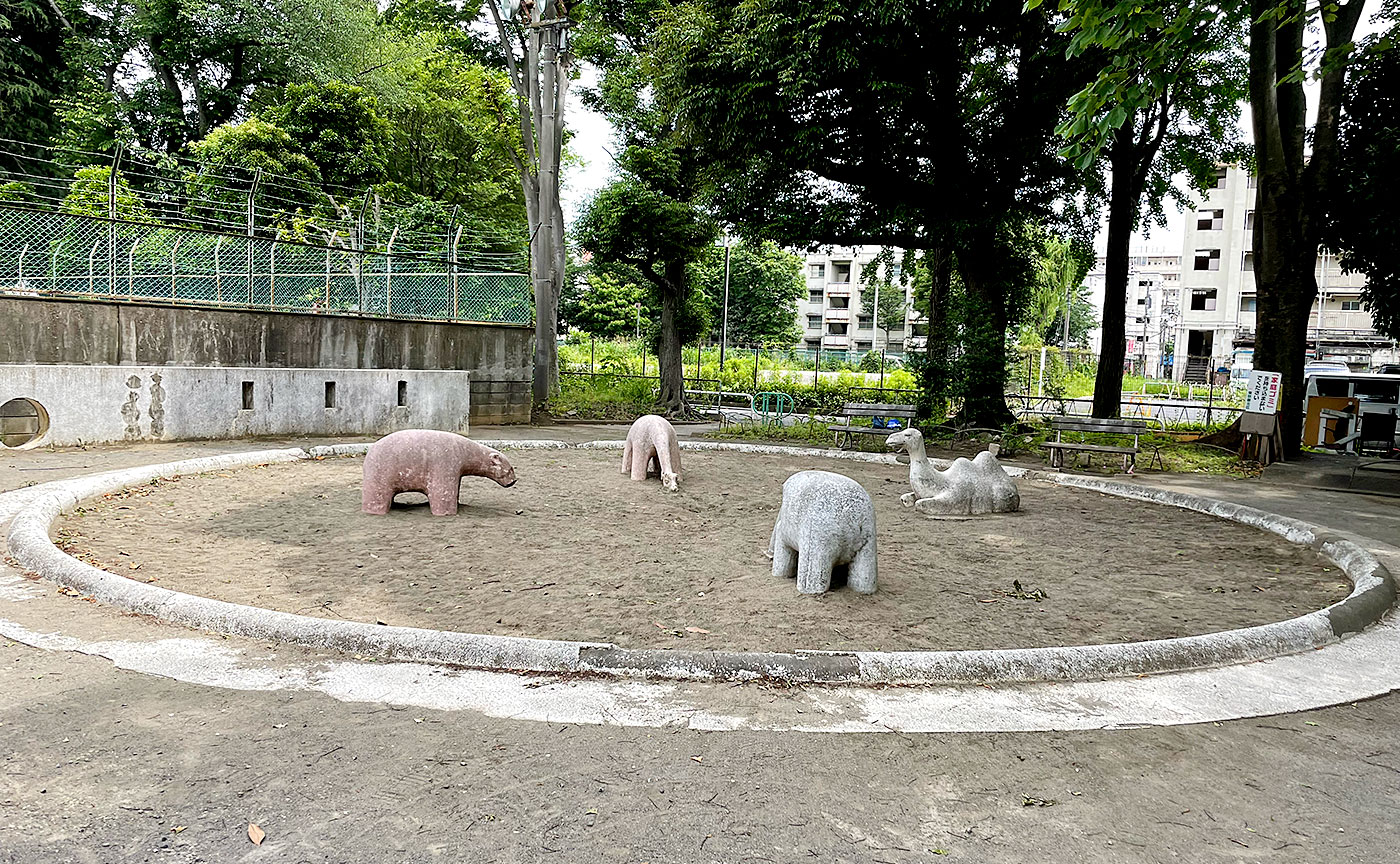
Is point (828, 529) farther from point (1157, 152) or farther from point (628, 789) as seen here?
point (1157, 152)

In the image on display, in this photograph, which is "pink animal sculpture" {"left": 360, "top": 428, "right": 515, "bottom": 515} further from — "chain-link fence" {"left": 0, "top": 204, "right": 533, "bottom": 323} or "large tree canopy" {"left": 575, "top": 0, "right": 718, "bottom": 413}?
"large tree canopy" {"left": 575, "top": 0, "right": 718, "bottom": 413}

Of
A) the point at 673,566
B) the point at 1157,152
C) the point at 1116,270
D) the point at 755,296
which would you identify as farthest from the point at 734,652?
the point at 755,296

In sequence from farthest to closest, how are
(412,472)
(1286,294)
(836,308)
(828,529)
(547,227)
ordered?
(836,308), (547,227), (1286,294), (412,472), (828,529)

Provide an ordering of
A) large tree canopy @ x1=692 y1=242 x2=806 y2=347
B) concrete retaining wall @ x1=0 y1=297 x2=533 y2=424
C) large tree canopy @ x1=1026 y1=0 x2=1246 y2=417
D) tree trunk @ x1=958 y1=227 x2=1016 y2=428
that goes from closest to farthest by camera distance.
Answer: concrete retaining wall @ x1=0 y1=297 x2=533 y2=424, tree trunk @ x1=958 y1=227 x2=1016 y2=428, large tree canopy @ x1=1026 y1=0 x2=1246 y2=417, large tree canopy @ x1=692 y1=242 x2=806 y2=347

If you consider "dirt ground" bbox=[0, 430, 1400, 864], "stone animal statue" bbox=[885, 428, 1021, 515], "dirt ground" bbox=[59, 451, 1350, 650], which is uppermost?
"stone animal statue" bbox=[885, 428, 1021, 515]

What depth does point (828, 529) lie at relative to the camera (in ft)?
19.7

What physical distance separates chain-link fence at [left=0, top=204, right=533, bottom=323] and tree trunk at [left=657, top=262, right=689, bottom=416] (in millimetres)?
4910

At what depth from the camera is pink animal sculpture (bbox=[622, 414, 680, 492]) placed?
11.3 meters

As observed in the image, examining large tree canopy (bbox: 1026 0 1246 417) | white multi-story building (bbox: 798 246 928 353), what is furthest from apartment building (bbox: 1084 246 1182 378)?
large tree canopy (bbox: 1026 0 1246 417)

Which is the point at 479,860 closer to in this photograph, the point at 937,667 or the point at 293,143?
the point at 937,667

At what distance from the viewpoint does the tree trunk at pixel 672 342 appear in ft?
75.9

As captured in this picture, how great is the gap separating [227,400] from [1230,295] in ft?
183

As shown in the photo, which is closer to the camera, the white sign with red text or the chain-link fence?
the chain-link fence

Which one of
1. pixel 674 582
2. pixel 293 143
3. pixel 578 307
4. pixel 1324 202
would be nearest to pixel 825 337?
pixel 578 307
